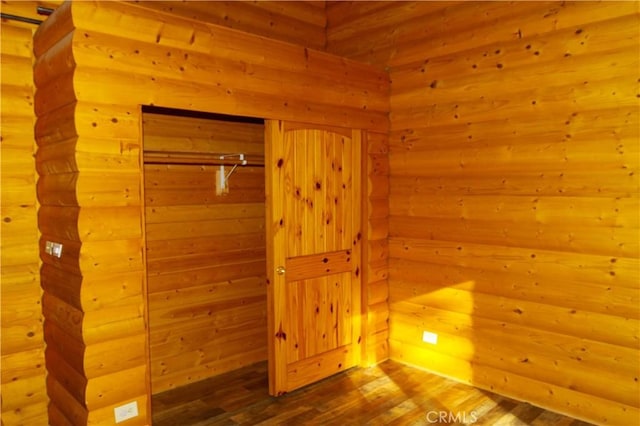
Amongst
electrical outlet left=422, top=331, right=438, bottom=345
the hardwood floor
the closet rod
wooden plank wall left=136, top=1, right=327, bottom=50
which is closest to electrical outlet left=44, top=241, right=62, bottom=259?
the closet rod

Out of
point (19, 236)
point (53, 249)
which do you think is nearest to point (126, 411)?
point (53, 249)

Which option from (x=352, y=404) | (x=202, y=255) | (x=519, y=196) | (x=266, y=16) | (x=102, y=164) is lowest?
Answer: (x=352, y=404)

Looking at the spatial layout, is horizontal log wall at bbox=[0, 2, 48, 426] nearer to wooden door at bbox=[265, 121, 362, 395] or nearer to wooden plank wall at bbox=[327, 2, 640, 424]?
wooden door at bbox=[265, 121, 362, 395]

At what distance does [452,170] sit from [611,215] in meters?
1.11

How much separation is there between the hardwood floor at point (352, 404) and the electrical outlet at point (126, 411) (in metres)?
0.48

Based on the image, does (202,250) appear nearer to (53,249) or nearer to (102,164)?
(53,249)

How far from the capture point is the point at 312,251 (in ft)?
11.7

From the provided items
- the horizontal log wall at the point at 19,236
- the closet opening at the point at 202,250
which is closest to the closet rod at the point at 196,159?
the closet opening at the point at 202,250

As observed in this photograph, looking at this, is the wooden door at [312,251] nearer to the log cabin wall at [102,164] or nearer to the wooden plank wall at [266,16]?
the log cabin wall at [102,164]

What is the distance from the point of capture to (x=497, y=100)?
339 centimetres

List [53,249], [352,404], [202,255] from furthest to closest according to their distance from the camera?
[202,255]
[352,404]
[53,249]

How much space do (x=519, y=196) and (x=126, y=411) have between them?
108 inches

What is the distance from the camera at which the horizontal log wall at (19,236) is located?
113 inches

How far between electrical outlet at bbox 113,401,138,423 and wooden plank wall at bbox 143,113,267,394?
904mm
